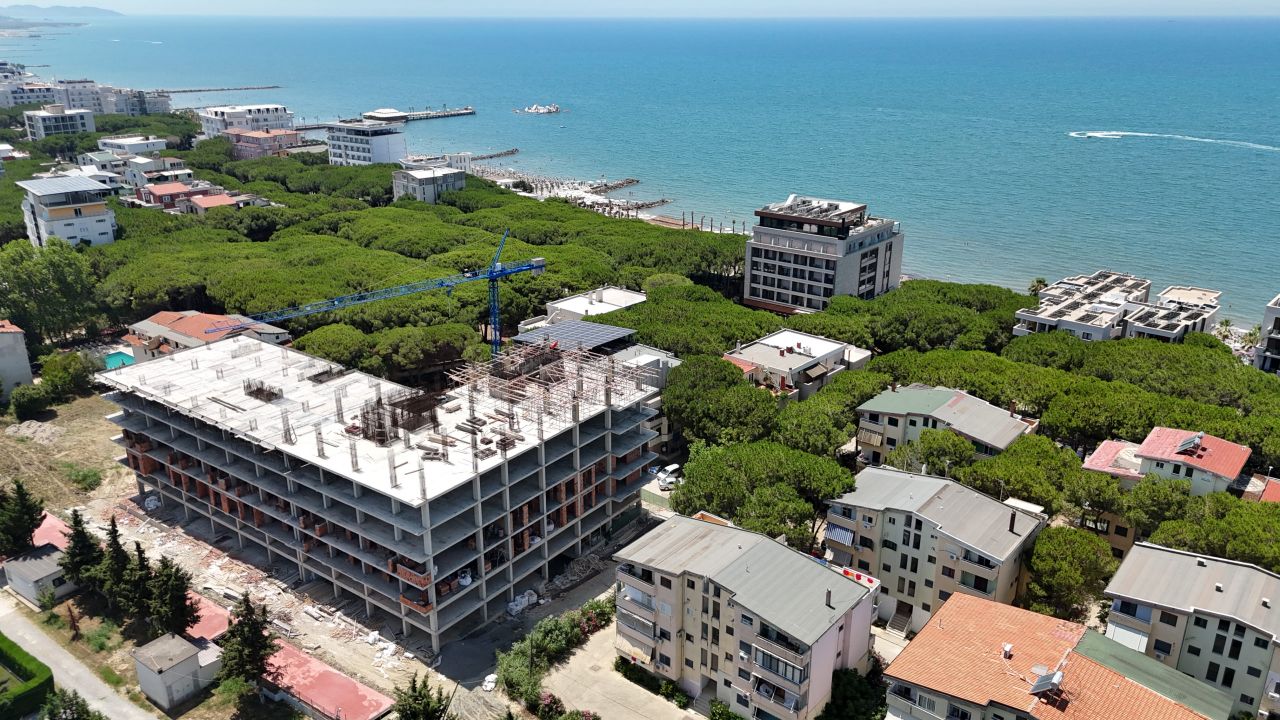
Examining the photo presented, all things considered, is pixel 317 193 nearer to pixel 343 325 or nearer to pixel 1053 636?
pixel 343 325

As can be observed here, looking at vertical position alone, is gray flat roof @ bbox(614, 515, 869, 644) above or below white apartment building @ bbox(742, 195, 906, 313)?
below

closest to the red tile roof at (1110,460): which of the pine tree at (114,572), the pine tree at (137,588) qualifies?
the pine tree at (137,588)

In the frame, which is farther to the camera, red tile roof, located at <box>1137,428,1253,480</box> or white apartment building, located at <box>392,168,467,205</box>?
white apartment building, located at <box>392,168,467,205</box>

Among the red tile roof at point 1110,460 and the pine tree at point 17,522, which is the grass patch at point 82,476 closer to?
the pine tree at point 17,522

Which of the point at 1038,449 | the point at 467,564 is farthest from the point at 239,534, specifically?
the point at 1038,449

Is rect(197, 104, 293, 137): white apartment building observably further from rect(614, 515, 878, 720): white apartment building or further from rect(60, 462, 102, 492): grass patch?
rect(614, 515, 878, 720): white apartment building

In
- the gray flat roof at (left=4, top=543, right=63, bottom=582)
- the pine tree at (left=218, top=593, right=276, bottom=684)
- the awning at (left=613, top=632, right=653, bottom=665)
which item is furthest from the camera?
the gray flat roof at (left=4, top=543, right=63, bottom=582)

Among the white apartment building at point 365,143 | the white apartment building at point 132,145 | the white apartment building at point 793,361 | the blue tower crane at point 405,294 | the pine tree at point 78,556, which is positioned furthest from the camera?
the white apartment building at point 365,143

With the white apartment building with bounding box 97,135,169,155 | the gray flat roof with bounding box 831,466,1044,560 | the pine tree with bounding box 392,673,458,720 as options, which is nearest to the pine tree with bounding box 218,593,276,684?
the pine tree with bounding box 392,673,458,720
